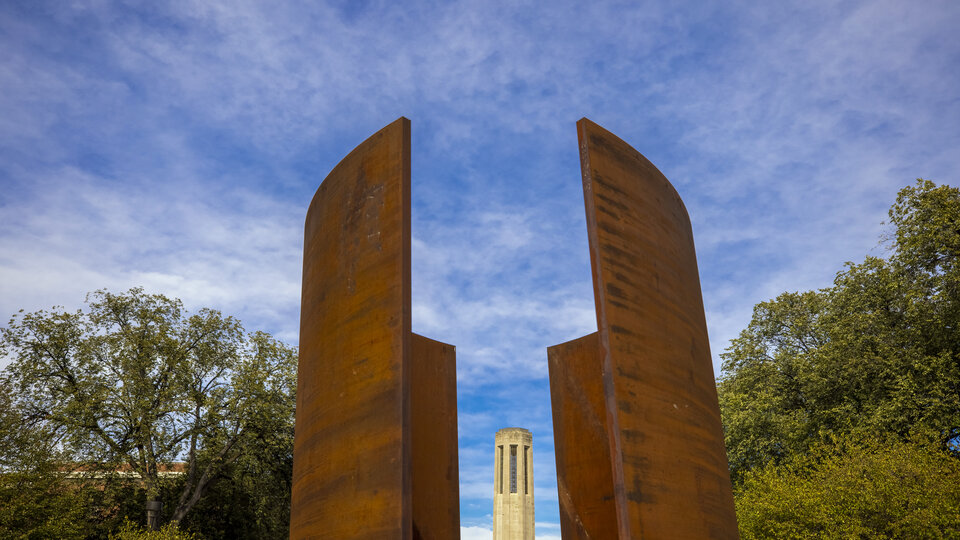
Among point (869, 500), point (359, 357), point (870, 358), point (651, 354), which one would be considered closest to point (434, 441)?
point (359, 357)

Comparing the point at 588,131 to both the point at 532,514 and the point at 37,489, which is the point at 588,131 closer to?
the point at 37,489

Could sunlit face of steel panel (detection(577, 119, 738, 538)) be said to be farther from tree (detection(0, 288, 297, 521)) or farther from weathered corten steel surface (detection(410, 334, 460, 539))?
tree (detection(0, 288, 297, 521))

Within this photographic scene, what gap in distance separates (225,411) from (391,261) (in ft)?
59.0

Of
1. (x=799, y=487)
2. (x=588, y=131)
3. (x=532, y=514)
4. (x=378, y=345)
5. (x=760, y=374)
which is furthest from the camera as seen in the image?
(x=532, y=514)

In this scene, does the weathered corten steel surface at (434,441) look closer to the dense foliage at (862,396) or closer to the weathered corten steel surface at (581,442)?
the weathered corten steel surface at (581,442)

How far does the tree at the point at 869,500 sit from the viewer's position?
13.8 metres

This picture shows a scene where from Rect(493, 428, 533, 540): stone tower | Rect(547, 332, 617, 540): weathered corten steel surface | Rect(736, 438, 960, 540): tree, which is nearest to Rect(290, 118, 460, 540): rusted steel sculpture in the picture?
Rect(547, 332, 617, 540): weathered corten steel surface

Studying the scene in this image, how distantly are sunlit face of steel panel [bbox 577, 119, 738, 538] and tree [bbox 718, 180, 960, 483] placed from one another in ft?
46.5

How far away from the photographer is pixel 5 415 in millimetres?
19484

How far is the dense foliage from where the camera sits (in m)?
14.9

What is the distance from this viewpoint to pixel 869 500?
14445 millimetres

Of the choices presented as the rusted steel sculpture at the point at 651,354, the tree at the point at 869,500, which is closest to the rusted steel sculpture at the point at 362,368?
the rusted steel sculpture at the point at 651,354

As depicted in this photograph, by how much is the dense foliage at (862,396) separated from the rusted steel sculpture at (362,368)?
37.3 feet

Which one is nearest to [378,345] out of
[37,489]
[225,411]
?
[37,489]
